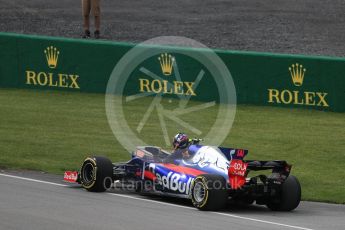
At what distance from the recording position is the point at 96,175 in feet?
63.8

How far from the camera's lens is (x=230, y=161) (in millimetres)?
18469

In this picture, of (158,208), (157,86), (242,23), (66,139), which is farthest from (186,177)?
(242,23)

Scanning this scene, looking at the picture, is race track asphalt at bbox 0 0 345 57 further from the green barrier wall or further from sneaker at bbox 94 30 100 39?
the green barrier wall

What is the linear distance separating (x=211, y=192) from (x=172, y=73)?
13693 mm

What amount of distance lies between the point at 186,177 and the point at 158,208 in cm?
83

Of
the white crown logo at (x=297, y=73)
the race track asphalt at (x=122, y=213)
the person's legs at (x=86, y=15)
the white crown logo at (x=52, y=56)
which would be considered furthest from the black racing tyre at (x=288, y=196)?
the person's legs at (x=86, y=15)

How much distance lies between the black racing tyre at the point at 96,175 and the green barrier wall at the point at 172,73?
11.2 m

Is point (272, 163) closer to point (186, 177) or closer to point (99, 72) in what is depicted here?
point (186, 177)

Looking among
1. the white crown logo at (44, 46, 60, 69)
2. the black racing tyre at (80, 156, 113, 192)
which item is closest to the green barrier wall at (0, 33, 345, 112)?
the white crown logo at (44, 46, 60, 69)
